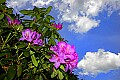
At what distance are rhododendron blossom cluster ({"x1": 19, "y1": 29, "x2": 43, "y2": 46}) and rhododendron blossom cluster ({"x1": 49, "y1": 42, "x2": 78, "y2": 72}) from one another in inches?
5.2

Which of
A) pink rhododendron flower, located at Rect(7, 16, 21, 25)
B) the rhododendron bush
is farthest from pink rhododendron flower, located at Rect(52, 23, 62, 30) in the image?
pink rhododendron flower, located at Rect(7, 16, 21, 25)

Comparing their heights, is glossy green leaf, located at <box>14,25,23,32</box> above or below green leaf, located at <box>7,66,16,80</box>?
above

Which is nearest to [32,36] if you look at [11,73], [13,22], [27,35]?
[27,35]

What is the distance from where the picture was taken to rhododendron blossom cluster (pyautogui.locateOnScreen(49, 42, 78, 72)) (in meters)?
3.23

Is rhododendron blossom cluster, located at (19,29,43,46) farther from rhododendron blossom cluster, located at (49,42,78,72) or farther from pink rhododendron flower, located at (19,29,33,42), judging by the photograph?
rhododendron blossom cluster, located at (49,42,78,72)

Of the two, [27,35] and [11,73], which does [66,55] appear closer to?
[27,35]

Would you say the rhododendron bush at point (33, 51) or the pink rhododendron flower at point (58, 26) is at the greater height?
the pink rhododendron flower at point (58, 26)

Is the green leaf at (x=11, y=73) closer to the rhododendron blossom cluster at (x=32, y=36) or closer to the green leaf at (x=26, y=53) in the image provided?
the green leaf at (x=26, y=53)

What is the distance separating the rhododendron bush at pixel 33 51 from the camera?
10.3 feet

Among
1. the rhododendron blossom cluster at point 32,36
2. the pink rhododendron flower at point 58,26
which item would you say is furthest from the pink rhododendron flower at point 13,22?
the pink rhododendron flower at point 58,26

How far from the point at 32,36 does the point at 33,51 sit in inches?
8.6

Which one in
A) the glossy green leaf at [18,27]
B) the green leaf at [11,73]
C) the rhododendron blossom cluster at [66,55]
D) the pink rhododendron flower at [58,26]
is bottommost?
the green leaf at [11,73]

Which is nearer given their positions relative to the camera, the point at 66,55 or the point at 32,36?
the point at 66,55

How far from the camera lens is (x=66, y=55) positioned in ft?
10.7
